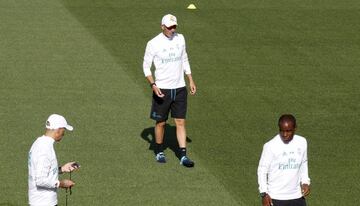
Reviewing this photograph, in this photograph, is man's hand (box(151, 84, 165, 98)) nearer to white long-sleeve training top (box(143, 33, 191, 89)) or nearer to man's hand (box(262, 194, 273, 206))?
white long-sleeve training top (box(143, 33, 191, 89))

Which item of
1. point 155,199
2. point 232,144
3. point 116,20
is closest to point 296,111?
point 232,144

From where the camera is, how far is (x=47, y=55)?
70.7ft

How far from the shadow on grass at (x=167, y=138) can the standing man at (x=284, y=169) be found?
4489mm

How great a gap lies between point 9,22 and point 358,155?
11.1 metres

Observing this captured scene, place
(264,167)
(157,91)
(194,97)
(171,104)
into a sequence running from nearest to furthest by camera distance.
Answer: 1. (264,167)
2. (157,91)
3. (171,104)
4. (194,97)

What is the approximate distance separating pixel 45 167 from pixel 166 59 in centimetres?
459

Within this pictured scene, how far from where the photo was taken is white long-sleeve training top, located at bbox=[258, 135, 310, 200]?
11.7 meters

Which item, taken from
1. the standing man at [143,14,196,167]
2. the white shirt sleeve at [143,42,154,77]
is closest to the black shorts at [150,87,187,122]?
the standing man at [143,14,196,167]

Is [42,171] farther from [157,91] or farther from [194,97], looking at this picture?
[194,97]

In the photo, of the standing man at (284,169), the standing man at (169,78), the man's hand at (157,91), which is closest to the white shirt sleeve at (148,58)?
the standing man at (169,78)

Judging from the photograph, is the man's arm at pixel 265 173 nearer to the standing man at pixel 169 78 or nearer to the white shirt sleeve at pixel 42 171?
the white shirt sleeve at pixel 42 171

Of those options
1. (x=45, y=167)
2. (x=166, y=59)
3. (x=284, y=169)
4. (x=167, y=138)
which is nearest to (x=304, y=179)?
(x=284, y=169)

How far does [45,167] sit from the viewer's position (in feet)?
37.3

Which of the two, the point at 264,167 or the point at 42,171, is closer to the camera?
the point at 42,171
